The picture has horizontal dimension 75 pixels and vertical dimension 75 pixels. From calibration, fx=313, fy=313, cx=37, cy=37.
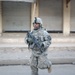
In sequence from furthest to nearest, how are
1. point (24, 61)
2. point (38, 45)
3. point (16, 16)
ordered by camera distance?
point (16, 16) → point (24, 61) → point (38, 45)

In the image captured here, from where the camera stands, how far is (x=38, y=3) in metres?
18.3

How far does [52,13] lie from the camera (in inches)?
730

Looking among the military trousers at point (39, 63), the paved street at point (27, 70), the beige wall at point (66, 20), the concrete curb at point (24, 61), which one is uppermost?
the beige wall at point (66, 20)

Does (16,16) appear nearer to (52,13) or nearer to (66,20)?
(52,13)

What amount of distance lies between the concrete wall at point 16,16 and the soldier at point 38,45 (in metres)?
11.1

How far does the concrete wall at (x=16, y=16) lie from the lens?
59.9 feet

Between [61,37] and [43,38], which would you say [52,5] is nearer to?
[61,37]

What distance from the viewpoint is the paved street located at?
10094mm

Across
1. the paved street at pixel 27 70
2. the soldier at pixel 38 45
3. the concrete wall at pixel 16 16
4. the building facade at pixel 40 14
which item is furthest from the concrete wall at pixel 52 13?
the soldier at pixel 38 45

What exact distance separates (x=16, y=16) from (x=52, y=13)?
7.01ft

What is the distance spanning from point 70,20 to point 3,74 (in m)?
9.46

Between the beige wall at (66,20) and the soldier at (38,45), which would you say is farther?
the beige wall at (66,20)

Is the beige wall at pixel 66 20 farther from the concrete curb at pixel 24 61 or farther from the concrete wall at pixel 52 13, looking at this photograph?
the concrete curb at pixel 24 61

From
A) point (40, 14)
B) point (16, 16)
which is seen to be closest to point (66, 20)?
point (40, 14)
